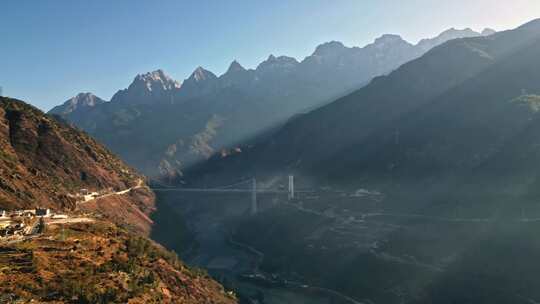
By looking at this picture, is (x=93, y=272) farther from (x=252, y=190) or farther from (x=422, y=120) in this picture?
(x=252, y=190)

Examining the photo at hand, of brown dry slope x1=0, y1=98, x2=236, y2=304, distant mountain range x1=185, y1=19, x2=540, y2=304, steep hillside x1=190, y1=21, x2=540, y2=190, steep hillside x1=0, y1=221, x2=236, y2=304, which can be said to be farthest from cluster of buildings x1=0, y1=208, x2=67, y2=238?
steep hillside x1=190, y1=21, x2=540, y2=190

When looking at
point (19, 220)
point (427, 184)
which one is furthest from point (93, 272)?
point (427, 184)

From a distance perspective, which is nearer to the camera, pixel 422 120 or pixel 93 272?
pixel 93 272

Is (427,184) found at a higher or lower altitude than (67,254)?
lower

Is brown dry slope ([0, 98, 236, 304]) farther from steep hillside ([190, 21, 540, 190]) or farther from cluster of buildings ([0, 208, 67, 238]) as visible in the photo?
steep hillside ([190, 21, 540, 190])

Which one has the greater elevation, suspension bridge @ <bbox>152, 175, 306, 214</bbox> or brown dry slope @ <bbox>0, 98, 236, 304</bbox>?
brown dry slope @ <bbox>0, 98, 236, 304</bbox>

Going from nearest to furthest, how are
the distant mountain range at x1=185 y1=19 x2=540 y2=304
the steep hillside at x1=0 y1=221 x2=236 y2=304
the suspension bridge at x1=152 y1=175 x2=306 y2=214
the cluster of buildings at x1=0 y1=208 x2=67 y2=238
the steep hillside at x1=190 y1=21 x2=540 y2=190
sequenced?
the steep hillside at x1=0 y1=221 x2=236 y2=304, the cluster of buildings at x1=0 y1=208 x2=67 y2=238, the distant mountain range at x1=185 y1=19 x2=540 y2=304, the steep hillside at x1=190 y1=21 x2=540 y2=190, the suspension bridge at x1=152 y1=175 x2=306 y2=214

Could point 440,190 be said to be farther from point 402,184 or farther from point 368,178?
point 368,178

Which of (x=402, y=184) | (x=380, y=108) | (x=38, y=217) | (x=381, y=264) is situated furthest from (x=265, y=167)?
(x=38, y=217)

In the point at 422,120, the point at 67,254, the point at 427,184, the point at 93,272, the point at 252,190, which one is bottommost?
the point at 252,190
